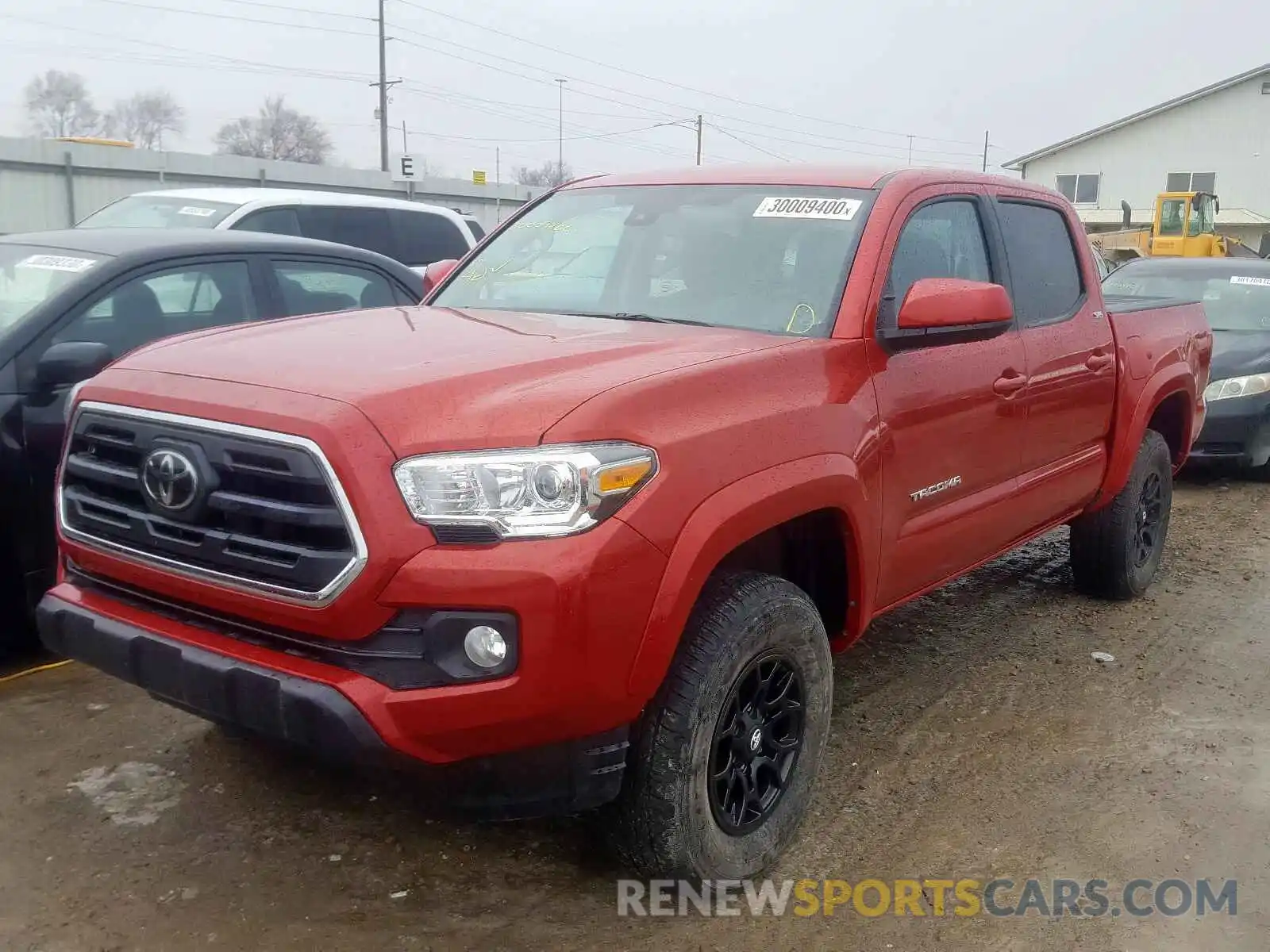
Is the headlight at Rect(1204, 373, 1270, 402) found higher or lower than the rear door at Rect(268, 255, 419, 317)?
lower

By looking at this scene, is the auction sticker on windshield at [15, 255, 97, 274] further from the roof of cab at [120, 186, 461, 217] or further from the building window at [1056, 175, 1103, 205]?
the building window at [1056, 175, 1103, 205]

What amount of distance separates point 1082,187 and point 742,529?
154 feet

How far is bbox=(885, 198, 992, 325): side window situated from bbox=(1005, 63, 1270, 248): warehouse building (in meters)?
39.6

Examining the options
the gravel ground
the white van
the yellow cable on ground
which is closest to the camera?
the gravel ground

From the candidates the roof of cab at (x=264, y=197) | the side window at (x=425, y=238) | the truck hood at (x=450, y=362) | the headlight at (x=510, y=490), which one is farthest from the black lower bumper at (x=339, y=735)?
the side window at (x=425, y=238)

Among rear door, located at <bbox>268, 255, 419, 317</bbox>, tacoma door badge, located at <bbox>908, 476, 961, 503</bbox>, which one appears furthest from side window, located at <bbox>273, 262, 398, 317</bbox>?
tacoma door badge, located at <bbox>908, 476, 961, 503</bbox>

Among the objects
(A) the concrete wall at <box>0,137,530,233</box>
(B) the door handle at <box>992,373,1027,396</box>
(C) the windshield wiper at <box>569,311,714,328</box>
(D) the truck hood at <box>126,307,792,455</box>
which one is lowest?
(B) the door handle at <box>992,373,1027,396</box>

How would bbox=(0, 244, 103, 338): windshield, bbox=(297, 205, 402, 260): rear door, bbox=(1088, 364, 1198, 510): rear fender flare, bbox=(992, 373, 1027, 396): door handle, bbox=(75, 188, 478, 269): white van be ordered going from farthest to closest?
1. bbox=(297, 205, 402, 260): rear door
2. bbox=(75, 188, 478, 269): white van
3. bbox=(1088, 364, 1198, 510): rear fender flare
4. bbox=(0, 244, 103, 338): windshield
5. bbox=(992, 373, 1027, 396): door handle

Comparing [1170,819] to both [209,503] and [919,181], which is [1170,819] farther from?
[209,503]

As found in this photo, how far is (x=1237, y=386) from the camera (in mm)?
8039

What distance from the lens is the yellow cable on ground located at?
13.6 ft

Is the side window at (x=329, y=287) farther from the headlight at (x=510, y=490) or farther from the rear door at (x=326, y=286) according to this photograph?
the headlight at (x=510, y=490)

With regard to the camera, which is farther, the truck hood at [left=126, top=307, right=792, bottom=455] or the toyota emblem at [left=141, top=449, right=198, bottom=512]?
the toyota emblem at [left=141, top=449, right=198, bottom=512]

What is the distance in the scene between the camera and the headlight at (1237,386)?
8.00 m
